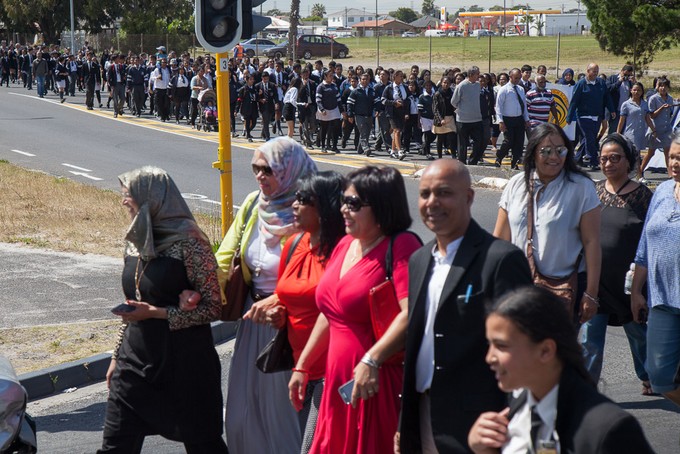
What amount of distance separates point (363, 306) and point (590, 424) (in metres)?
1.63

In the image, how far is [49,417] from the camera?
676cm

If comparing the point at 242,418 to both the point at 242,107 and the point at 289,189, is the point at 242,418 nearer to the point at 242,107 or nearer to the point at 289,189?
the point at 289,189

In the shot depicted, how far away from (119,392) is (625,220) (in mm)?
3193

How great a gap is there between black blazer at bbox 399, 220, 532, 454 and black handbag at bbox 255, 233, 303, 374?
1204 millimetres

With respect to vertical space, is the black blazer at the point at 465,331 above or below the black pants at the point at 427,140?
above

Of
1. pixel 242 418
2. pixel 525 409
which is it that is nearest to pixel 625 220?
pixel 242 418

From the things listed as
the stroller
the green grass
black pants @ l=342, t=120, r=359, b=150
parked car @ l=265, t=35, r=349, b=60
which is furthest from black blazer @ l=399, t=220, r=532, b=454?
parked car @ l=265, t=35, r=349, b=60

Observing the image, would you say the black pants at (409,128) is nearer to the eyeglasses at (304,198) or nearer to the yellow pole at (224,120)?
the yellow pole at (224,120)

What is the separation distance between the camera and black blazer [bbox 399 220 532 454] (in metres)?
3.70

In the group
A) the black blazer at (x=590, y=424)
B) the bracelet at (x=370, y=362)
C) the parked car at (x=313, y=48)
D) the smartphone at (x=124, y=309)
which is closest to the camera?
the black blazer at (x=590, y=424)

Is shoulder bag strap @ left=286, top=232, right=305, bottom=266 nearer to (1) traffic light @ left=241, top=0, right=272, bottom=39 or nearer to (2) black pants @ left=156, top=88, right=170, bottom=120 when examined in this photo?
(1) traffic light @ left=241, top=0, right=272, bottom=39

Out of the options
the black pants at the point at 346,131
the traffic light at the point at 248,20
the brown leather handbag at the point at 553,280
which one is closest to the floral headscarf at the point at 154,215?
the brown leather handbag at the point at 553,280

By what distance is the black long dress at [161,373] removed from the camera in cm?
482

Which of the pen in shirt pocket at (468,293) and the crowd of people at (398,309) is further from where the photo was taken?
the pen in shirt pocket at (468,293)
